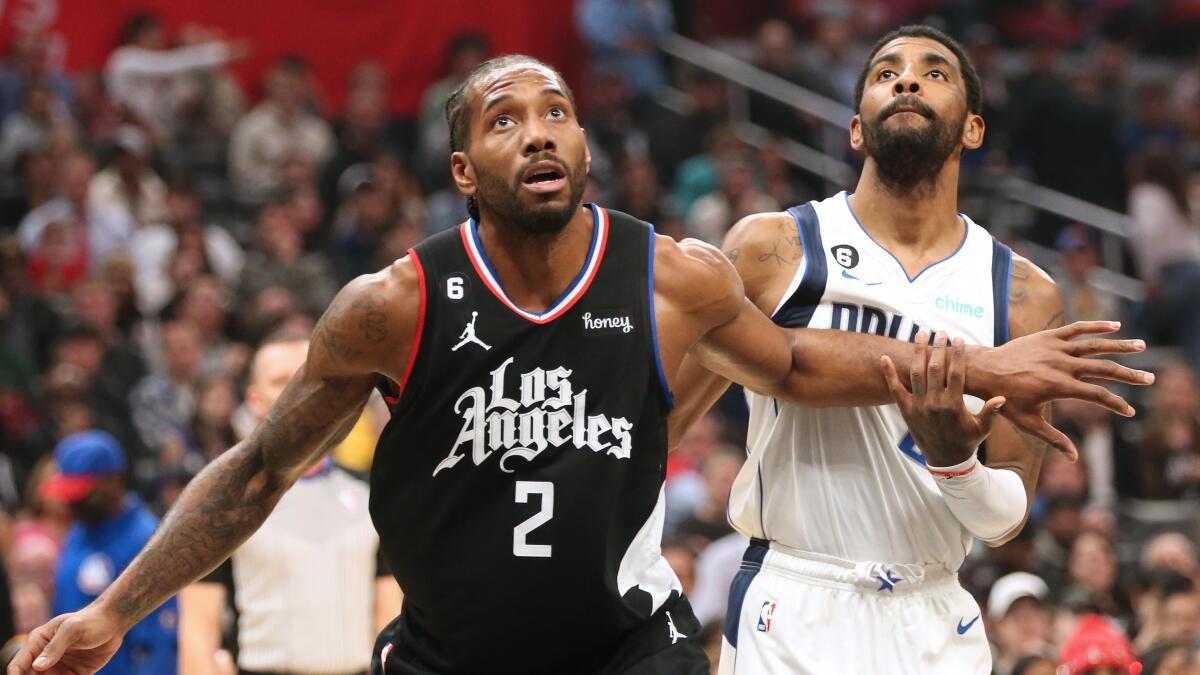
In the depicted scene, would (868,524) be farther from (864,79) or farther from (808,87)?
(808,87)

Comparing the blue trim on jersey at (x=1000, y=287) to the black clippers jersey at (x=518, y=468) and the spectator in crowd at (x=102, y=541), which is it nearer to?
the black clippers jersey at (x=518, y=468)

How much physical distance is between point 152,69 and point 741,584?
1161 cm

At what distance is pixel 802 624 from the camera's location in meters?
5.27

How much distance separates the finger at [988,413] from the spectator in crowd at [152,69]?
12.0 metres

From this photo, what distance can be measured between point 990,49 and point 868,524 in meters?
12.6

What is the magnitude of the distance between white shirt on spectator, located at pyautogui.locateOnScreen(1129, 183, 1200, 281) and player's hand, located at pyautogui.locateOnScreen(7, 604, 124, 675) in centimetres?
1194

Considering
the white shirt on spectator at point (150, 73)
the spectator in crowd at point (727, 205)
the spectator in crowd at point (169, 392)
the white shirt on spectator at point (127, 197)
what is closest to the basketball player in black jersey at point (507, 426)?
the spectator in crowd at point (169, 392)

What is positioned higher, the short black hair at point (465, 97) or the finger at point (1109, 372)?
the short black hair at point (465, 97)

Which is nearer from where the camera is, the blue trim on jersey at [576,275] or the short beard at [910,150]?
the blue trim on jersey at [576,275]

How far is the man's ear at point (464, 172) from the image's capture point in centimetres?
469

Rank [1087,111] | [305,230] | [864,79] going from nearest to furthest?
[864,79] < [305,230] < [1087,111]

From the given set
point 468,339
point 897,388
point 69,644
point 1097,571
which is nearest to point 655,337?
→ point 468,339

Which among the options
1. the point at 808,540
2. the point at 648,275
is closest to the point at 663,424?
the point at 648,275

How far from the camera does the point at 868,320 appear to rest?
538cm
